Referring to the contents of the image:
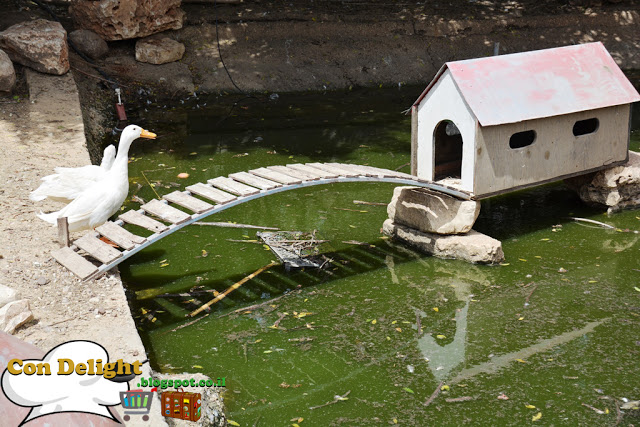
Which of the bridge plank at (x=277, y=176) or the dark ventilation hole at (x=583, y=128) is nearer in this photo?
the bridge plank at (x=277, y=176)

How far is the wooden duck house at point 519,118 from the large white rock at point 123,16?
7778mm

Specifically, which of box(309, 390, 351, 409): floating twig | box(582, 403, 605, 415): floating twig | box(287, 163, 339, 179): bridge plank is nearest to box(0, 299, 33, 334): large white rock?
box(309, 390, 351, 409): floating twig

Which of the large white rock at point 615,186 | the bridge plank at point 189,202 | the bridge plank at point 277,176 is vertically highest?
the bridge plank at point 277,176

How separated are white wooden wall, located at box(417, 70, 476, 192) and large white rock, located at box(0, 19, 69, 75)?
685 centimetres

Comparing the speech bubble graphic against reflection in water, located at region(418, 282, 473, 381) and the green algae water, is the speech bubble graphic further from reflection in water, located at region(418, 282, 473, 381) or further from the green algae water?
reflection in water, located at region(418, 282, 473, 381)

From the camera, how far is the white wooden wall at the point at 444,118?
728cm

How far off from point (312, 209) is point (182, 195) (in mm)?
2432

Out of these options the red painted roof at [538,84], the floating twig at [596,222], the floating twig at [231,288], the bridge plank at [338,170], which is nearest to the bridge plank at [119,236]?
the floating twig at [231,288]

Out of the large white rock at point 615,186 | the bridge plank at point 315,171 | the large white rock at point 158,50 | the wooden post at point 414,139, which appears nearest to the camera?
the bridge plank at point 315,171

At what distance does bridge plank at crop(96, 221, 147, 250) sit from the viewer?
620 centimetres

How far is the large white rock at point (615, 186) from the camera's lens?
336 inches

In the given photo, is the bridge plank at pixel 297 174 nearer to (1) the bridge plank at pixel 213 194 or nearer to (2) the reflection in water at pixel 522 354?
(1) the bridge plank at pixel 213 194

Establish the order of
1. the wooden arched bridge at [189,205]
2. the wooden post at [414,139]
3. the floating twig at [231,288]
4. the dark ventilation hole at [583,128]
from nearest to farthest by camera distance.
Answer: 1. the wooden arched bridge at [189,205]
2. the floating twig at [231,288]
3. the wooden post at [414,139]
4. the dark ventilation hole at [583,128]

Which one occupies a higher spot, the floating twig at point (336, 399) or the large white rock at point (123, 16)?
the large white rock at point (123, 16)
